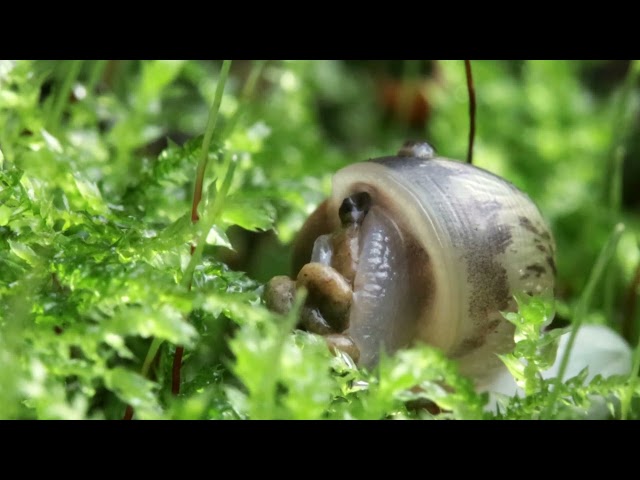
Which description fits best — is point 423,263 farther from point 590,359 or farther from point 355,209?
point 590,359

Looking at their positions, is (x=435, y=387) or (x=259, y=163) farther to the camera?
(x=259, y=163)

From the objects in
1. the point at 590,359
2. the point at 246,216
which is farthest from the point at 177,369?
the point at 590,359

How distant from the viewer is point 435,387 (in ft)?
2.36

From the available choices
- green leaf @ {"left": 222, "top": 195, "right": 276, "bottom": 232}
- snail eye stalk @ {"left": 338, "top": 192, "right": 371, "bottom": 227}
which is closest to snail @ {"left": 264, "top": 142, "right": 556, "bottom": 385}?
snail eye stalk @ {"left": 338, "top": 192, "right": 371, "bottom": 227}

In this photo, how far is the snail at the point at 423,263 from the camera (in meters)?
0.96

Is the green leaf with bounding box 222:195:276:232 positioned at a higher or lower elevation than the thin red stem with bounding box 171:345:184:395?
higher

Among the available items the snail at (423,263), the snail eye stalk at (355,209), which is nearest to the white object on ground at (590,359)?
the snail at (423,263)

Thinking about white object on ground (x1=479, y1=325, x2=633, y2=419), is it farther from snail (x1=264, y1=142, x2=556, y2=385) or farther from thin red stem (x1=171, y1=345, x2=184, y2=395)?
thin red stem (x1=171, y1=345, x2=184, y2=395)

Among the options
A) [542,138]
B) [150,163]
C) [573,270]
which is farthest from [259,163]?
[542,138]

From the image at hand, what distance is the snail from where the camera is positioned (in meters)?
0.96

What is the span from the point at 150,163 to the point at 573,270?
1.01m

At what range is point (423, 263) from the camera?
1.00 meters
